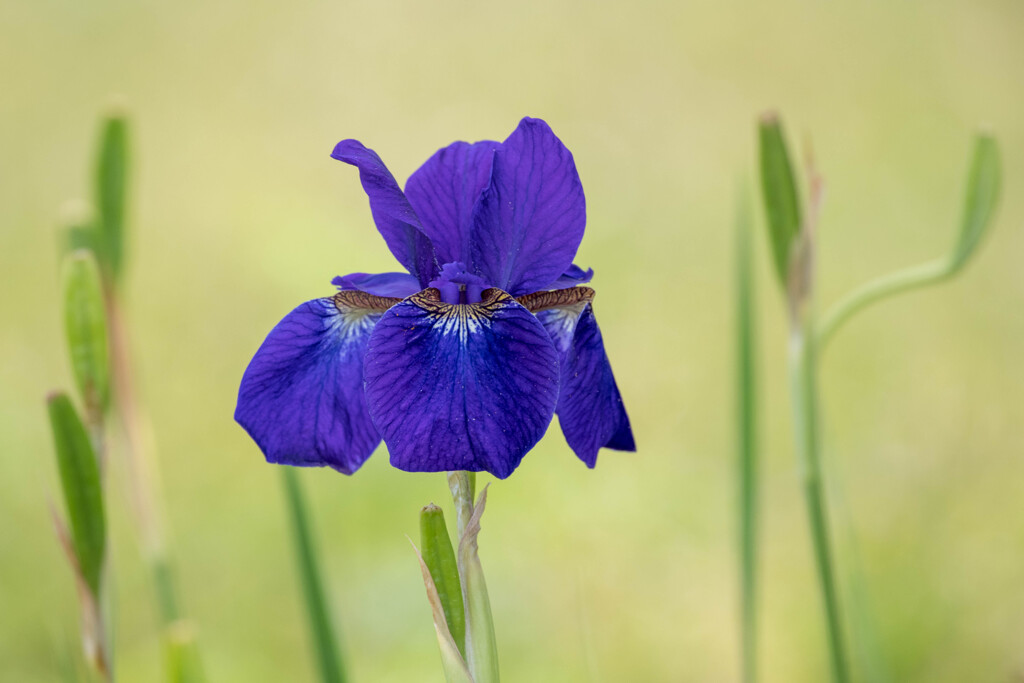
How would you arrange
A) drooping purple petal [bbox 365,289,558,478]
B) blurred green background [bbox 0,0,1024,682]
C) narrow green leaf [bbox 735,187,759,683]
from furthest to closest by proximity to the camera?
blurred green background [bbox 0,0,1024,682]
narrow green leaf [bbox 735,187,759,683]
drooping purple petal [bbox 365,289,558,478]

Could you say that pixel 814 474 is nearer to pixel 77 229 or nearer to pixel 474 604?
pixel 474 604

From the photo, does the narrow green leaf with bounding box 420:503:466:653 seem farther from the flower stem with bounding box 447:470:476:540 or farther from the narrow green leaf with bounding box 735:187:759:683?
the narrow green leaf with bounding box 735:187:759:683

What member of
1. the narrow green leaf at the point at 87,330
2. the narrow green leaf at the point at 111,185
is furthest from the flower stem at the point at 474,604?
the narrow green leaf at the point at 111,185

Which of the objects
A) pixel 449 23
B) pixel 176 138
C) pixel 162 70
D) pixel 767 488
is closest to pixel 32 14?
pixel 162 70

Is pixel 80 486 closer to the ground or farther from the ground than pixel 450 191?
closer to the ground

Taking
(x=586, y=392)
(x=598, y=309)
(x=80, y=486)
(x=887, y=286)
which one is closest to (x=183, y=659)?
(x=80, y=486)

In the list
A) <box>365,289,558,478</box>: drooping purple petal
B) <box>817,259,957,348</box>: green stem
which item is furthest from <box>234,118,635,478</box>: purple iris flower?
<box>817,259,957,348</box>: green stem
